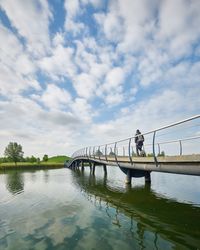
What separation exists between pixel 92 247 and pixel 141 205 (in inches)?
254

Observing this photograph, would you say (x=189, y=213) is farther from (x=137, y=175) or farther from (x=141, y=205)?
(x=137, y=175)

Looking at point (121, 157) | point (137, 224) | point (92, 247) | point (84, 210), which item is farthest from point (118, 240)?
point (121, 157)

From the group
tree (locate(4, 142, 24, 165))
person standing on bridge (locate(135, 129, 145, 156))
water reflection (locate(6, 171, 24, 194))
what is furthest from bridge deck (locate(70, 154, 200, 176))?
tree (locate(4, 142, 24, 165))

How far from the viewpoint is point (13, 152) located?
87.9 m

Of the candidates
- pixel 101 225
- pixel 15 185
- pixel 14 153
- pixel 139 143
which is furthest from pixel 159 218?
pixel 14 153

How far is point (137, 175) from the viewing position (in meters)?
21.3

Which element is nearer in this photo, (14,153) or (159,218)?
(159,218)

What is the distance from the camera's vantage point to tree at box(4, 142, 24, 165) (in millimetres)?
87000

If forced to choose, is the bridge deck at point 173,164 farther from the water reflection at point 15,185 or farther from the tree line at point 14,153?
the tree line at point 14,153

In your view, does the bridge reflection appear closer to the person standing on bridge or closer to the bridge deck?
the bridge deck

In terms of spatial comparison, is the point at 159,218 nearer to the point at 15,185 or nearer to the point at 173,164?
the point at 173,164

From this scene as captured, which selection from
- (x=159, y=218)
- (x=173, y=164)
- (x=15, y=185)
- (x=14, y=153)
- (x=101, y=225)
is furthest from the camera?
(x=14, y=153)

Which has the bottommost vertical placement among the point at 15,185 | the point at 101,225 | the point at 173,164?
the point at 101,225

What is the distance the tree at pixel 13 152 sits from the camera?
87.0m
